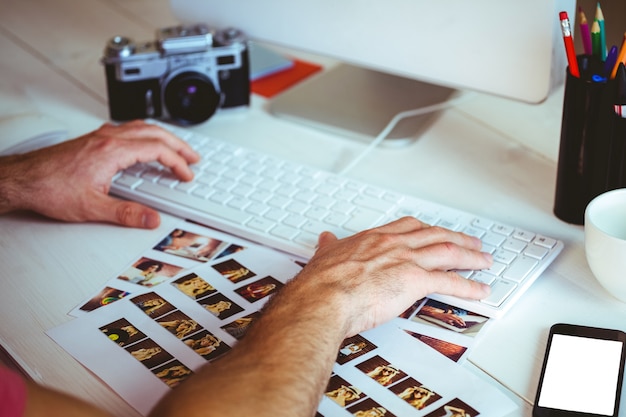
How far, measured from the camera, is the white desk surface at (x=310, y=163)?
76 cm

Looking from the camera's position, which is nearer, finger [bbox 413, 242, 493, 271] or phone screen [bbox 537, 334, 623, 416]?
phone screen [bbox 537, 334, 623, 416]

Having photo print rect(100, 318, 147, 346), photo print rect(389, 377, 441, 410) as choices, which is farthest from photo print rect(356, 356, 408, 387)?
photo print rect(100, 318, 147, 346)

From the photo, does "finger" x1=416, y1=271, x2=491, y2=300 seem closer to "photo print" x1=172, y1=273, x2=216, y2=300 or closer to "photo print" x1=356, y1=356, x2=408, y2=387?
"photo print" x1=356, y1=356, x2=408, y2=387

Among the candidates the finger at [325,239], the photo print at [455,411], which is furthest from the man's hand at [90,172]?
the photo print at [455,411]

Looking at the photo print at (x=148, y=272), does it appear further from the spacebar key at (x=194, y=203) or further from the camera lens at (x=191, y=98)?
the camera lens at (x=191, y=98)

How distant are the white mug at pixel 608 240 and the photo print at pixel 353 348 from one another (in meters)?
0.23

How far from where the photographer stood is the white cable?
107 cm

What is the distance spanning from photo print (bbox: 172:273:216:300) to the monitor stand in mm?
370

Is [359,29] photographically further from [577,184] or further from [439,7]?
[577,184]

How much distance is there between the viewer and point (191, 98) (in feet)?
3.82

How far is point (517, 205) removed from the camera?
961 millimetres

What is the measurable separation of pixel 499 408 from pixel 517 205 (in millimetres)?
346

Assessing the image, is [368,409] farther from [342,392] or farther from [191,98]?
[191,98]

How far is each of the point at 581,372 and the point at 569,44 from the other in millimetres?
335
